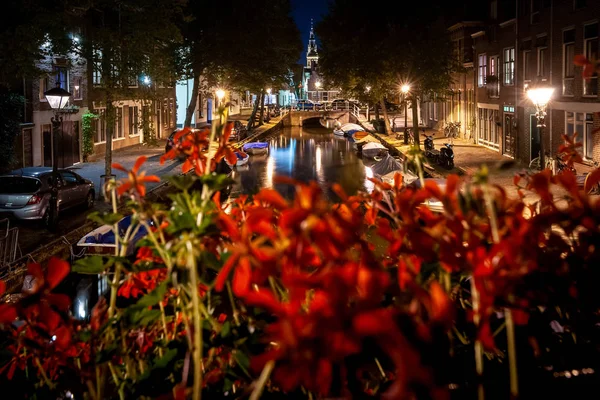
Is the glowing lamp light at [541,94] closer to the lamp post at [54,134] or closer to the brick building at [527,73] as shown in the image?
the brick building at [527,73]

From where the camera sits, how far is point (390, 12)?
52.2 m

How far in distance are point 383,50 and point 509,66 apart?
1294 centimetres

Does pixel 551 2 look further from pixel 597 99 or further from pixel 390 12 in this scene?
pixel 390 12

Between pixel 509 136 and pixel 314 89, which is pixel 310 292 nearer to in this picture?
pixel 509 136

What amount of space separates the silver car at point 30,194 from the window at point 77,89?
52.2ft

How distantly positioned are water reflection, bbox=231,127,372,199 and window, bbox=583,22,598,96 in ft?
31.9

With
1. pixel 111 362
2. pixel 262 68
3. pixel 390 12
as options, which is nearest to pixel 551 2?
pixel 262 68

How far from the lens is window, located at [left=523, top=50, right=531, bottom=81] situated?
1261 inches

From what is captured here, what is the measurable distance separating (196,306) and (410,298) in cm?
84

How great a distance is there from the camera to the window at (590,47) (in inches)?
985

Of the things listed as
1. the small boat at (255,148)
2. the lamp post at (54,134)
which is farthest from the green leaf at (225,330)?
the small boat at (255,148)

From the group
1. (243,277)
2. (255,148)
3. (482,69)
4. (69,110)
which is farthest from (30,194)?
(482,69)

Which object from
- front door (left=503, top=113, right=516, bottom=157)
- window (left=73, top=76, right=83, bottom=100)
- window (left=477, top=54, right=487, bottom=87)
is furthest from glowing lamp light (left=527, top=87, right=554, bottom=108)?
window (left=73, top=76, right=83, bottom=100)

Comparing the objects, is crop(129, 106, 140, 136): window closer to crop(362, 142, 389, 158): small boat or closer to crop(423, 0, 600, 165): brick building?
crop(362, 142, 389, 158): small boat
